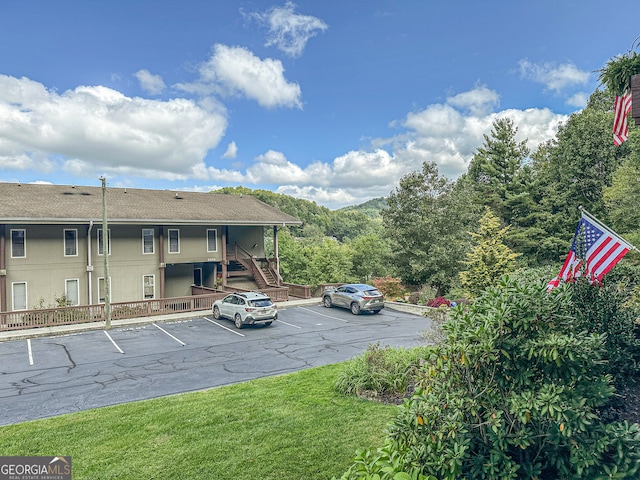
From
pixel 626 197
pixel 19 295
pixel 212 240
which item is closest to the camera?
pixel 19 295

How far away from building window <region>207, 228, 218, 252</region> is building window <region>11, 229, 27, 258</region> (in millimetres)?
10367

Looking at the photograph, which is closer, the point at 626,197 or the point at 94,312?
the point at 94,312

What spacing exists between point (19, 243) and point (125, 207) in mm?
5791

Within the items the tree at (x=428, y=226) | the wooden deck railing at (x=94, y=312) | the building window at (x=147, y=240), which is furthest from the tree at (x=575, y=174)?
the building window at (x=147, y=240)

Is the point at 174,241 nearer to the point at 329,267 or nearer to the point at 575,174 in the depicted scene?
the point at 329,267

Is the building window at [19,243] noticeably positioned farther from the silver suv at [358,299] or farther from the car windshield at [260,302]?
the silver suv at [358,299]

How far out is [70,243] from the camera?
22344 mm

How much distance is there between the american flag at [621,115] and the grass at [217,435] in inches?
231

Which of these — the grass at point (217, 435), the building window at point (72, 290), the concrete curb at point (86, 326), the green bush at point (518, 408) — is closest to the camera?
the green bush at point (518, 408)

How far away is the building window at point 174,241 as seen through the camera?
84.0 feet

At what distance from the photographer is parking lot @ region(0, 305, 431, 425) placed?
10.0 m

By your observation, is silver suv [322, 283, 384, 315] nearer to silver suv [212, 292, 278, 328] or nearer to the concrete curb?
the concrete curb

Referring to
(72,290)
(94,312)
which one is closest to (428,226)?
(94,312)

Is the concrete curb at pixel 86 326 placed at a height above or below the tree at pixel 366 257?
below
